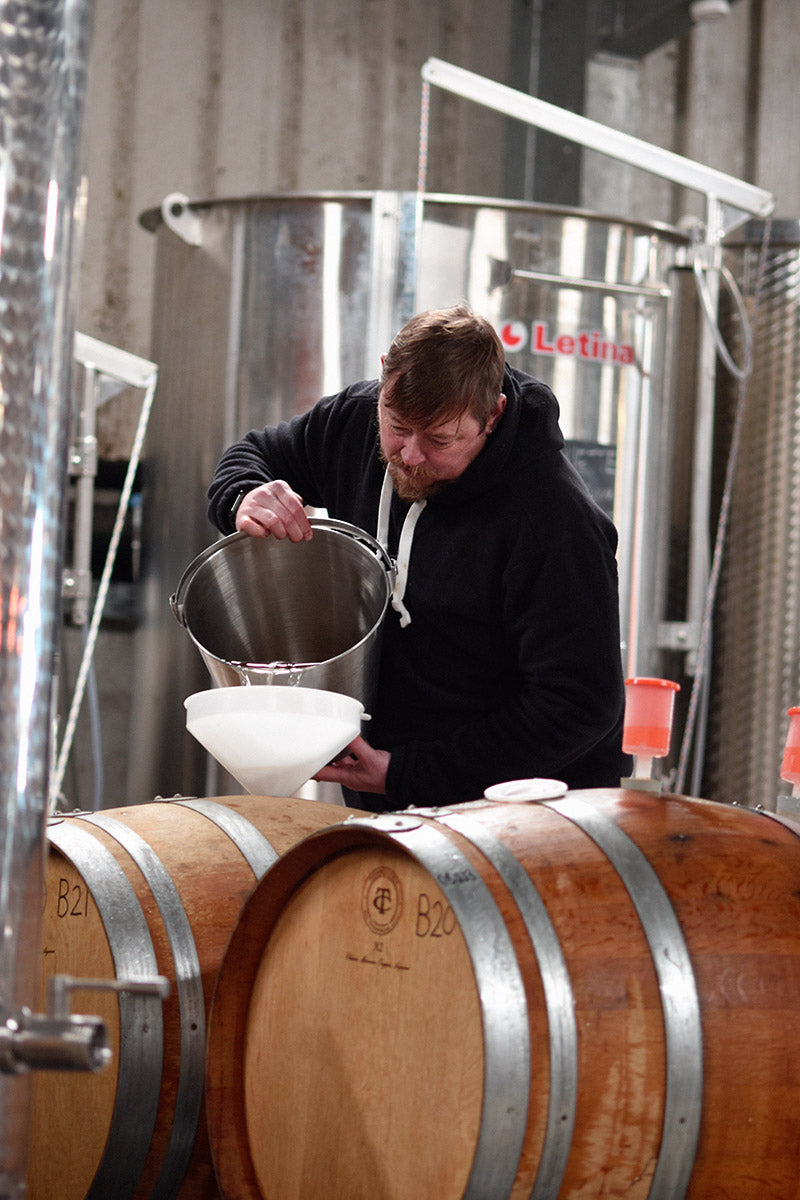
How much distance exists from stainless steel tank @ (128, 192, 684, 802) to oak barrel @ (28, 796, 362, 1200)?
9.73ft

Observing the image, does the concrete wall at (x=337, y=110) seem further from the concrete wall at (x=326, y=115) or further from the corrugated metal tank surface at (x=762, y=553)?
the corrugated metal tank surface at (x=762, y=553)

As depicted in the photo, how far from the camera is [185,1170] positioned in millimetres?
2148

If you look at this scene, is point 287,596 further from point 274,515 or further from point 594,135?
point 594,135

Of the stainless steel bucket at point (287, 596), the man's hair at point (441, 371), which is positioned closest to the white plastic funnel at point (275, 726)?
the stainless steel bucket at point (287, 596)

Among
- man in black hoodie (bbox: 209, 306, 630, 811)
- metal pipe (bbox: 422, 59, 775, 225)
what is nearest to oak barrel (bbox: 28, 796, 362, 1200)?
man in black hoodie (bbox: 209, 306, 630, 811)

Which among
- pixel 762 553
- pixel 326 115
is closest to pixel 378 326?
pixel 762 553

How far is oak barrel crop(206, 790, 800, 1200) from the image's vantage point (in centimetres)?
166

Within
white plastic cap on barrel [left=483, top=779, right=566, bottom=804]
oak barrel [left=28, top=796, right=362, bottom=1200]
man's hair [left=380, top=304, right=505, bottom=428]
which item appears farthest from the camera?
man's hair [left=380, top=304, right=505, bottom=428]

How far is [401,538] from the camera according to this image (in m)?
2.75

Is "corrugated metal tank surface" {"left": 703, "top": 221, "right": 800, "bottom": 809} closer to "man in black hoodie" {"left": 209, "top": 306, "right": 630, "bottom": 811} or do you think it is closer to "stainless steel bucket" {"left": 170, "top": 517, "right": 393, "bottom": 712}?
"man in black hoodie" {"left": 209, "top": 306, "right": 630, "bottom": 811}

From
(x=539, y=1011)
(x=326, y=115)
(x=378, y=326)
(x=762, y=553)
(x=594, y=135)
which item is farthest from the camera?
(x=326, y=115)

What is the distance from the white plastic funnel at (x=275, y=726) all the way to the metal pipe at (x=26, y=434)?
0.91 metres

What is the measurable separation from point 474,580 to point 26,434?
137 cm

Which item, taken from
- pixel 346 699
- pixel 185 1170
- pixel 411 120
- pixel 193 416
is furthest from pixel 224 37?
pixel 185 1170
